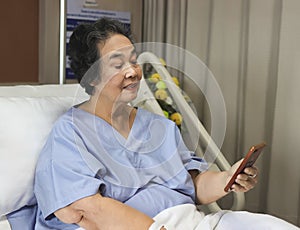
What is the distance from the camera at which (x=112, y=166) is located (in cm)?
144

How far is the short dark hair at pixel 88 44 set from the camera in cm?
145

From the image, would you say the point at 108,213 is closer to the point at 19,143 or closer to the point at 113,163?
the point at 113,163

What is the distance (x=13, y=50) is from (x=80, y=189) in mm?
1500

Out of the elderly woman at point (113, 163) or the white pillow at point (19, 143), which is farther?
the white pillow at point (19, 143)

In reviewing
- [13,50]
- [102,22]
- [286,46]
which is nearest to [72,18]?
[13,50]

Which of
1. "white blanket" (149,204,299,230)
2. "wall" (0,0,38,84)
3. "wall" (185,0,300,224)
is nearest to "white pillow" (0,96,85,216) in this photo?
"white blanket" (149,204,299,230)

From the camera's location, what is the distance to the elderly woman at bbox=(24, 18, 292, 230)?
1345 mm

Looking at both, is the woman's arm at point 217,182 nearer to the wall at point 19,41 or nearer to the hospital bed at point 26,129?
the hospital bed at point 26,129

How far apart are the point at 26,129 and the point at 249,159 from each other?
689mm

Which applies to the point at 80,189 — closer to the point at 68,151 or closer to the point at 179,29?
the point at 68,151

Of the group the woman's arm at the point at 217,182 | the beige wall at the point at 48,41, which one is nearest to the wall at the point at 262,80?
the beige wall at the point at 48,41

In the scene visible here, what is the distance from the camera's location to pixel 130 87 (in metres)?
1.45

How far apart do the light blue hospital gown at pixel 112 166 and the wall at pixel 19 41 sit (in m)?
1.22

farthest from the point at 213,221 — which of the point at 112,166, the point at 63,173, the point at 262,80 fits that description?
the point at 262,80
